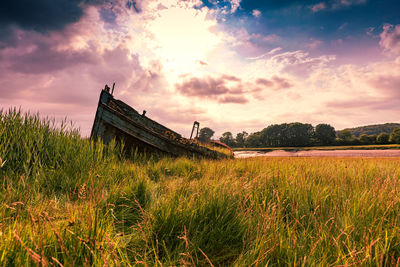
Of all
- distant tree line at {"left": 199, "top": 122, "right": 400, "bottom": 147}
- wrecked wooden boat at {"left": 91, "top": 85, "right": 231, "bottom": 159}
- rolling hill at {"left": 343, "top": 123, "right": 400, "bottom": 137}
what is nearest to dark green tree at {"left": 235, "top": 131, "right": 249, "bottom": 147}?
distant tree line at {"left": 199, "top": 122, "right": 400, "bottom": 147}

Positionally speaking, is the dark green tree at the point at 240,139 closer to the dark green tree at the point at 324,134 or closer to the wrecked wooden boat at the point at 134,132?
the dark green tree at the point at 324,134

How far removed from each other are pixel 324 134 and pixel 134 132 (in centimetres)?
6099

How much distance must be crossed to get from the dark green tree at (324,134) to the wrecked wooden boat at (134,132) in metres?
55.4

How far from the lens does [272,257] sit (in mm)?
1511

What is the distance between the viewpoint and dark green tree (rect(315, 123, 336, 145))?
176 feet

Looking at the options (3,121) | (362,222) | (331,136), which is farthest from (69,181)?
(331,136)

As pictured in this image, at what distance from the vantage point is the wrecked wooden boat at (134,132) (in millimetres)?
6566

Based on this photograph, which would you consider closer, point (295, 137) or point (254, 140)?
point (295, 137)

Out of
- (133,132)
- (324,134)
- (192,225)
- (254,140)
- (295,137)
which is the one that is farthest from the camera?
(254,140)

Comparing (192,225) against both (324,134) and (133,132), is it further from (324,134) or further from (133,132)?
(324,134)

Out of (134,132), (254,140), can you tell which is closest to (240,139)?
(254,140)

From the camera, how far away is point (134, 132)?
686 cm

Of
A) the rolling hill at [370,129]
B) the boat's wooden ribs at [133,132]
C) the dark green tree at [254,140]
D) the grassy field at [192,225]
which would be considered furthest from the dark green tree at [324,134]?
the rolling hill at [370,129]

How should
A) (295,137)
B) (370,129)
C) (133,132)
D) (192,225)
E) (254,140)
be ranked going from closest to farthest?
1. (192,225)
2. (133,132)
3. (295,137)
4. (254,140)
5. (370,129)
